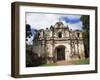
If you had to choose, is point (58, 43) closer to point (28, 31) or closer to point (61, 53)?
point (61, 53)

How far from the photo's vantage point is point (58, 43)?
7.41ft

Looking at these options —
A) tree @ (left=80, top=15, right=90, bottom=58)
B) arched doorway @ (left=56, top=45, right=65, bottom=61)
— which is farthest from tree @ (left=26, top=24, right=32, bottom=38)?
tree @ (left=80, top=15, right=90, bottom=58)

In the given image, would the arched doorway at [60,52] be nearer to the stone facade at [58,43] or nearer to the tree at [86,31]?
the stone facade at [58,43]

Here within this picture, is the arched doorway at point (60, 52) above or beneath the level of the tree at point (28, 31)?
beneath

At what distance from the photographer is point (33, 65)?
7.11 feet

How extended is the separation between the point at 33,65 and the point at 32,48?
14 centimetres

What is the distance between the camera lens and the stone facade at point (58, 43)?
7.21 ft

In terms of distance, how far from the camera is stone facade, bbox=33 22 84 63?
86.6 inches

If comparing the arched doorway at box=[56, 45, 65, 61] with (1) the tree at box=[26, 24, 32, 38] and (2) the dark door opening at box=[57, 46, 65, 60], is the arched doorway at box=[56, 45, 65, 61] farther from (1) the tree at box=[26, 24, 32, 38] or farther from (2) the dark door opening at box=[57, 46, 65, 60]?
(1) the tree at box=[26, 24, 32, 38]

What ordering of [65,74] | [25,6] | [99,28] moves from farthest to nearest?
[99,28], [65,74], [25,6]

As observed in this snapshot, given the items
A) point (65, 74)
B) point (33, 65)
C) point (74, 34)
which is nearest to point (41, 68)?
point (33, 65)

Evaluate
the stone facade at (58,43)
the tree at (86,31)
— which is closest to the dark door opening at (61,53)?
the stone facade at (58,43)

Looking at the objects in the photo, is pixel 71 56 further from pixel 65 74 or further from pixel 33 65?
pixel 33 65

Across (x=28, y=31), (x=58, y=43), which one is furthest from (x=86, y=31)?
(x=28, y=31)
